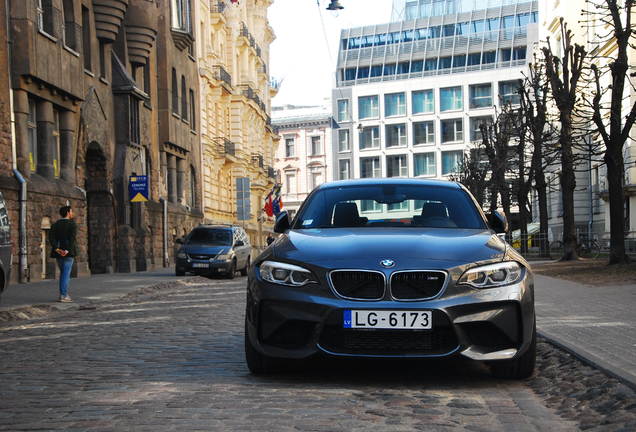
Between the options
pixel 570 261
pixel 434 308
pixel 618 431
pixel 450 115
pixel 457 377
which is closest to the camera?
pixel 618 431

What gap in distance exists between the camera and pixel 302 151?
4102 inches

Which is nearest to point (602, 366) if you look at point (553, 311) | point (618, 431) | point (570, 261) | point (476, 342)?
point (476, 342)

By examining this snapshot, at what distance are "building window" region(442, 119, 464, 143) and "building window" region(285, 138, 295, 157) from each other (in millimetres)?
17832

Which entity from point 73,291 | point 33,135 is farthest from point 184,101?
point 73,291

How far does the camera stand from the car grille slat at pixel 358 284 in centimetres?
635

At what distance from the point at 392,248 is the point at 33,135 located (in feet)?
65.9

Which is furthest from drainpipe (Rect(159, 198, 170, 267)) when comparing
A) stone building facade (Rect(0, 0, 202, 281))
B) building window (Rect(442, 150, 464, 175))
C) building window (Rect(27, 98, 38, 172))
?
building window (Rect(442, 150, 464, 175))

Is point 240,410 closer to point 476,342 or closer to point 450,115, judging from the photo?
point 476,342

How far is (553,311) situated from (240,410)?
25.1ft

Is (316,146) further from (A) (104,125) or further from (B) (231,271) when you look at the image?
(B) (231,271)

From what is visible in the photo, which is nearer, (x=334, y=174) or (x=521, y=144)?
(x=521, y=144)

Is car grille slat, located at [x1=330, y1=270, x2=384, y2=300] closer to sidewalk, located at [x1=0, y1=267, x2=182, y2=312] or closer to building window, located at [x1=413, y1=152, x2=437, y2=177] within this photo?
sidewalk, located at [x1=0, y1=267, x2=182, y2=312]

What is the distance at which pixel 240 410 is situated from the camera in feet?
18.5

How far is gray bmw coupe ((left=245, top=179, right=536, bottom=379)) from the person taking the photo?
628 centimetres
